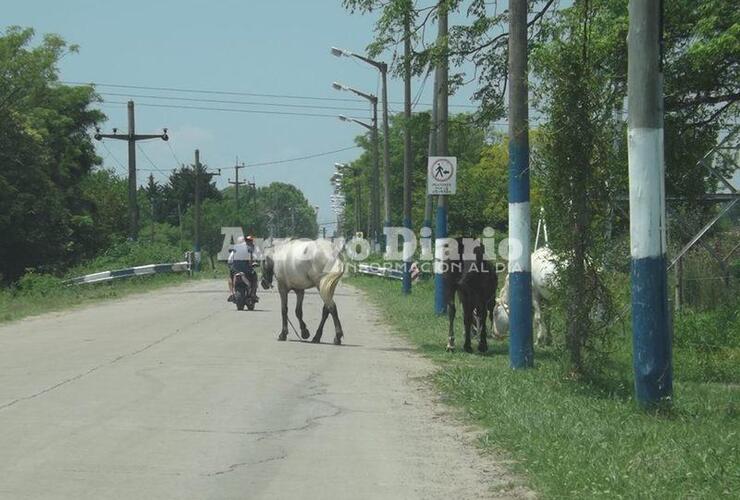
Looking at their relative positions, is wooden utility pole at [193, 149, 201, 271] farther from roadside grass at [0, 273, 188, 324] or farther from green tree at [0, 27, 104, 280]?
roadside grass at [0, 273, 188, 324]

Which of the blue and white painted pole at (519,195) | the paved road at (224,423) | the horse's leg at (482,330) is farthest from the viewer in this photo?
the horse's leg at (482,330)

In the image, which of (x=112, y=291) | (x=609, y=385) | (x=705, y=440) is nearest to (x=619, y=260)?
(x=609, y=385)

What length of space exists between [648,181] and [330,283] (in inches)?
367

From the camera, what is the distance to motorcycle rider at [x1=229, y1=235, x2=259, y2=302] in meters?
26.6

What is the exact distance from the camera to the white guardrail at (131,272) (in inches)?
1452

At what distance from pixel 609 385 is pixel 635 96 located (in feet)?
12.1

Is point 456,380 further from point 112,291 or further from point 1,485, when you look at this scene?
point 112,291

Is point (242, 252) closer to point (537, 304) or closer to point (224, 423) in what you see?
point (537, 304)

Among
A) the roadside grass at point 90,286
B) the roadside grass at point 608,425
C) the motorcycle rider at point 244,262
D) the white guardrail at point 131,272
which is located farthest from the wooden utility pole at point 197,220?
the roadside grass at point 608,425

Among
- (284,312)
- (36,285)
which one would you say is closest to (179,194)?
(36,285)

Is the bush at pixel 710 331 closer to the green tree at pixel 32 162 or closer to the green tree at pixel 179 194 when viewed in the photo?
the green tree at pixel 32 162

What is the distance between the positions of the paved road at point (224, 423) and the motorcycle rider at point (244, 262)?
8294mm

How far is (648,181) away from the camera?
31.6 feet

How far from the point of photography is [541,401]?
1100cm
